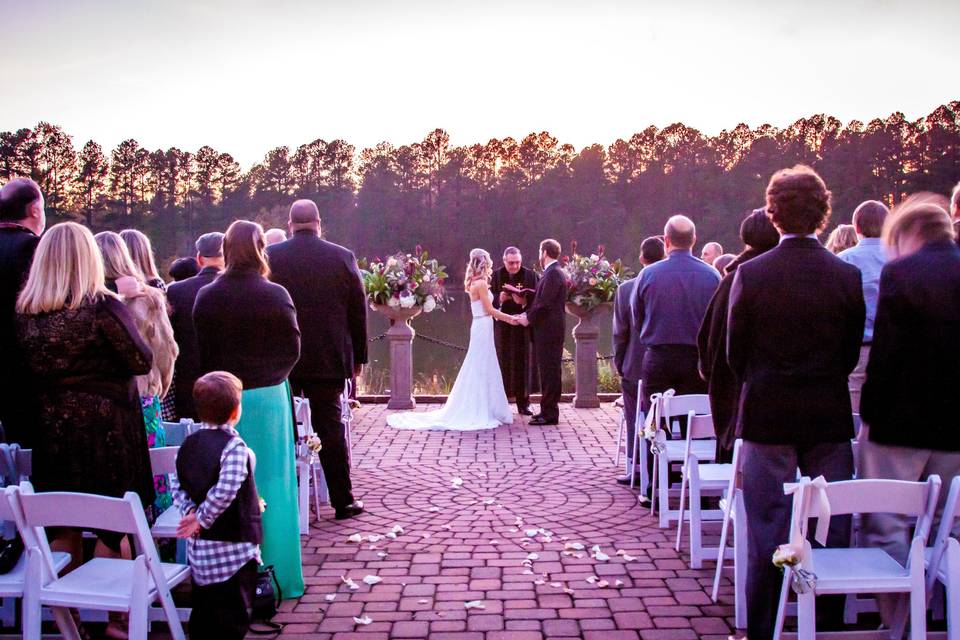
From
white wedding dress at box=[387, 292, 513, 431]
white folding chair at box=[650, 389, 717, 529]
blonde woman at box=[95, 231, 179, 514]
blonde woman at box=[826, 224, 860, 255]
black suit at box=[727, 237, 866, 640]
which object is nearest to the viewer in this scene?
black suit at box=[727, 237, 866, 640]

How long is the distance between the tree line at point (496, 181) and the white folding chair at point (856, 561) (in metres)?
41.2

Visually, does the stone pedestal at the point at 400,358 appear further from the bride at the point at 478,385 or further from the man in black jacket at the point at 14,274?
the man in black jacket at the point at 14,274

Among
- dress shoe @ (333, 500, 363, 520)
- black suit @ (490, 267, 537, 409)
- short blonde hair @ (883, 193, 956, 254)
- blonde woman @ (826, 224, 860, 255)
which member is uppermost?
short blonde hair @ (883, 193, 956, 254)

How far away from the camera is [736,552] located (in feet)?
14.3

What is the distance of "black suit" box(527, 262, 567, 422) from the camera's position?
1017 centimetres

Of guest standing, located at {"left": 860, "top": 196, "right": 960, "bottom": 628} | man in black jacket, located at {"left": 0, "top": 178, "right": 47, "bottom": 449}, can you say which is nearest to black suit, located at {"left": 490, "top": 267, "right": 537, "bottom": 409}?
man in black jacket, located at {"left": 0, "top": 178, "right": 47, "bottom": 449}

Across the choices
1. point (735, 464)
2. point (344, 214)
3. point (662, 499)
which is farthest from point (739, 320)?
point (344, 214)

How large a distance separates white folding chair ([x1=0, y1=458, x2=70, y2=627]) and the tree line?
38.9 meters

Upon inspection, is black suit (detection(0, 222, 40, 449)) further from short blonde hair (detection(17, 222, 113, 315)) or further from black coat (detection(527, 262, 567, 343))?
black coat (detection(527, 262, 567, 343))

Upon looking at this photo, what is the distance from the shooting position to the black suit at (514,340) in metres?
11.0

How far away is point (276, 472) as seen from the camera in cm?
460

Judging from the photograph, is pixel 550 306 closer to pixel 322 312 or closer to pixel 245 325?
pixel 322 312

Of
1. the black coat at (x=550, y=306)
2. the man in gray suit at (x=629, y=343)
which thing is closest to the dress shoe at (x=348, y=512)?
the man in gray suit at (x=629, y=343)

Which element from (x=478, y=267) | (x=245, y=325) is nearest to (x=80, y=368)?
(x=245, y=325)
